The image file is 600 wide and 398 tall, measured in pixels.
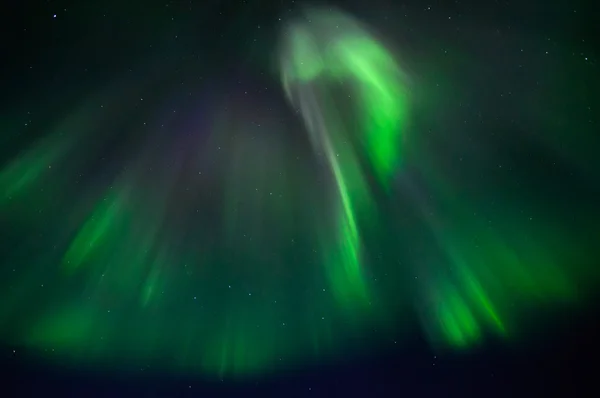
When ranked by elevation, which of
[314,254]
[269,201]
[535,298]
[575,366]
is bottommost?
[575,366]

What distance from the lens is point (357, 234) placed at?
1.33 meters

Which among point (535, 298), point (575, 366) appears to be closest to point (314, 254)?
point (535, 298)

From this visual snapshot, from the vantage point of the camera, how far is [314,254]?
4.38 feet

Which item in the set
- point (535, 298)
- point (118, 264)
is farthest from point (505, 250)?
point (118, 264)

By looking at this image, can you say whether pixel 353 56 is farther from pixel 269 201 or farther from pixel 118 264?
pixel 118 264

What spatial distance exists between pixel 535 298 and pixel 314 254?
2.32 feet

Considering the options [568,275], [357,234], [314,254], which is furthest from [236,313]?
[568,275]

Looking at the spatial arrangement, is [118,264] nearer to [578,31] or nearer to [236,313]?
[236,313]

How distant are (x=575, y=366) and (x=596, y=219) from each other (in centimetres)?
46

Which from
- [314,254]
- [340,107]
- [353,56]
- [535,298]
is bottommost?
[535,298]

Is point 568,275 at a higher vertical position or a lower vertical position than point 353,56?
lower

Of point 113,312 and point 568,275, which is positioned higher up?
point 113,312

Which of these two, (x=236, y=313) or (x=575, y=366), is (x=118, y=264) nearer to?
(x=236, y=313)

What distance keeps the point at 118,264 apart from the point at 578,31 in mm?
1582
